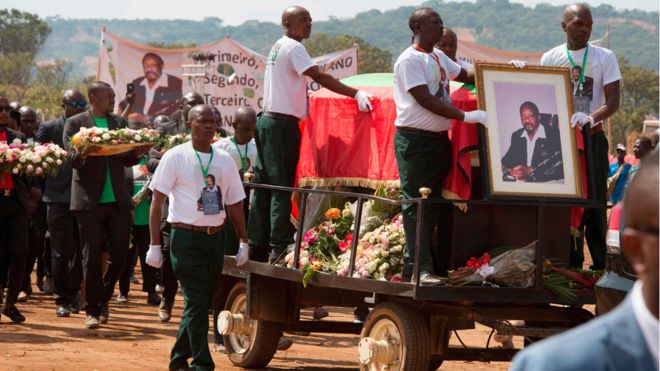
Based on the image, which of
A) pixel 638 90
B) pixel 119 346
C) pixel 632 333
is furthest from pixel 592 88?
pixel 638 90

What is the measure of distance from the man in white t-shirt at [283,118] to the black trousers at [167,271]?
8.45 feet

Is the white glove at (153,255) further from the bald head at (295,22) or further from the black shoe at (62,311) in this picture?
the black shoe at (62,311)

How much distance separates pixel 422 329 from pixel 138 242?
7.02m

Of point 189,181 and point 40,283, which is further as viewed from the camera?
point 40,283

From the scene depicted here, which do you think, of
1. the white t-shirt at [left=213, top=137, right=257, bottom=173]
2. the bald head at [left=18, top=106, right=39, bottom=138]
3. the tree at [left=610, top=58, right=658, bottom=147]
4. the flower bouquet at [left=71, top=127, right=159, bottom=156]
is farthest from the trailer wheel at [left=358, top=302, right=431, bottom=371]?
the tree at [left=610, top=58, right=658, bottom=147]

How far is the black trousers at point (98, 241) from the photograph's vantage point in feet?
38.5

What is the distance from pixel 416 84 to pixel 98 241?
4393 millimetres

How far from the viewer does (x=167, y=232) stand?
12.4 m

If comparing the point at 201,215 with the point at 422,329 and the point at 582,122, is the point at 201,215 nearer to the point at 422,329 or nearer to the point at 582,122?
the point at 422,329

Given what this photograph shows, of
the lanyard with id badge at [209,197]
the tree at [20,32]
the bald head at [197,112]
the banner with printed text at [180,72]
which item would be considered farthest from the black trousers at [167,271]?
the tree at [20,32]

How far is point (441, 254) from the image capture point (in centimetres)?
877

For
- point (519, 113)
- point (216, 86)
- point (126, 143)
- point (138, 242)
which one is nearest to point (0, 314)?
point (126, 143)

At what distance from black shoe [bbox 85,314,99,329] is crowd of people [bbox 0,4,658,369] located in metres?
0.01

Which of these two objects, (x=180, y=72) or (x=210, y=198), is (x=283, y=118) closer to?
(x=210, y=198)
